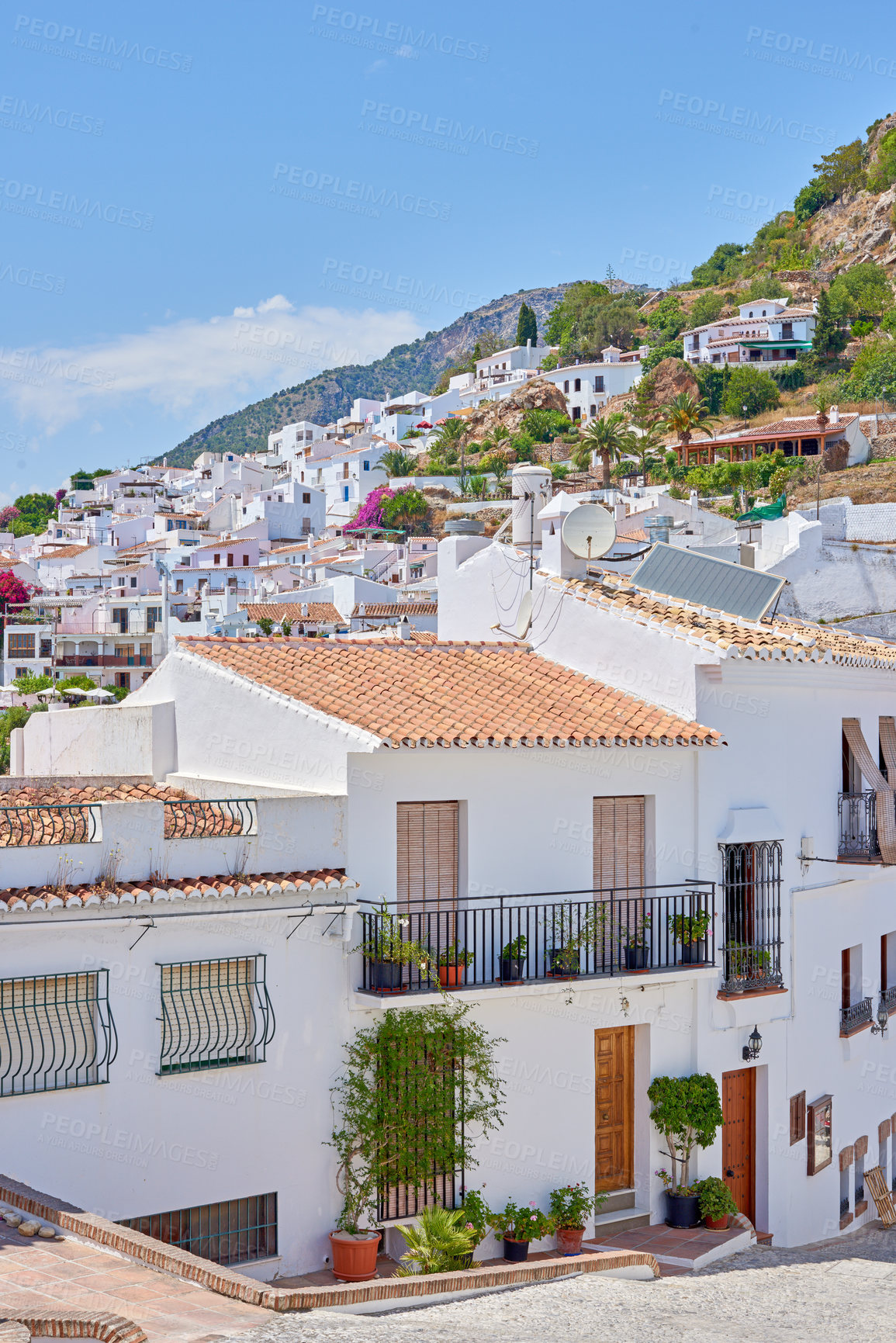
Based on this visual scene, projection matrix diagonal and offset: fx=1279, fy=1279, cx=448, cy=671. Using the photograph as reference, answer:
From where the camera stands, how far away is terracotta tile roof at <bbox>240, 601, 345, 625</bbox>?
69.4 m

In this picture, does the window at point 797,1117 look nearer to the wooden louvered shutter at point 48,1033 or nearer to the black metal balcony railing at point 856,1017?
the black metal balcony railing at point 856,1017

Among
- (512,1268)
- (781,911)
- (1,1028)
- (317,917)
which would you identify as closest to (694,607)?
(781,911)

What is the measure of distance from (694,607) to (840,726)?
273 centimetres

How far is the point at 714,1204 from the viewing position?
15.3 metres

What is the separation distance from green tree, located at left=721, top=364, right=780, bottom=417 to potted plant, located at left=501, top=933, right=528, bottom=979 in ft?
305

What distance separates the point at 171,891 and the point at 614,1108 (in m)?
6.70

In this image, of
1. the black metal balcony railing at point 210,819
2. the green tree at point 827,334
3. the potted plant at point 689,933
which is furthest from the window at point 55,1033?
the green tree at point 827,334

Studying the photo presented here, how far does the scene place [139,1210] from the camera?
455 inches

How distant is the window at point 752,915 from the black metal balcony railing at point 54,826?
7.99 m

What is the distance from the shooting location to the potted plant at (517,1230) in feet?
45.1

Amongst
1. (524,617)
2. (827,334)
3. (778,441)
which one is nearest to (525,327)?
(827,334)

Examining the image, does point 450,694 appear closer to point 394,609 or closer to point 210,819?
point 210,819

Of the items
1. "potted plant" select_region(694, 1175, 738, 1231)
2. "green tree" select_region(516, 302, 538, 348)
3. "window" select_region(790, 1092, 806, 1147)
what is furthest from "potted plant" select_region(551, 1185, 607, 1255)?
"green tree" select_region(516, 302, 538, 348)

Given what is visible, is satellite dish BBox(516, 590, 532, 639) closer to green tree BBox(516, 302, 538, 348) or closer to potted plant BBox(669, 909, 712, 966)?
potted plant BBox(669, 909, 712, 966)
